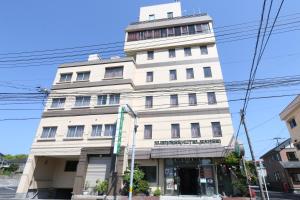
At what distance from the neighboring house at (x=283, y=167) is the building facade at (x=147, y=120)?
20199 mm

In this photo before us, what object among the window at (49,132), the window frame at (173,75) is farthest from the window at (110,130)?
the window frame at (173,75)

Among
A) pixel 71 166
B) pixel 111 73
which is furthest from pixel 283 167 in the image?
pixel 71 166

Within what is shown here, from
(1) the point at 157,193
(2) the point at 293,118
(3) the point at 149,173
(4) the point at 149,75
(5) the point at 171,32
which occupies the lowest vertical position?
(1) the point at 157,193

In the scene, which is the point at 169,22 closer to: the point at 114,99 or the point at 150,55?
the point at 150,55

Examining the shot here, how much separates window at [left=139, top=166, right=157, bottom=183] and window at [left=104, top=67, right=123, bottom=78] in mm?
10994

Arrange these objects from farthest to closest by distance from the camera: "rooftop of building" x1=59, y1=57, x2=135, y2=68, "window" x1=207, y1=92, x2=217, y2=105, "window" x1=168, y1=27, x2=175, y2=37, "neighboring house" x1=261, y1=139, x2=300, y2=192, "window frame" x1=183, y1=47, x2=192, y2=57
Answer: "neighboring house" x1=261, y1=139, x2=300, y2=192 < "window" x1=168, y1=27, x2=175, y2=37 < "window frame" x1=183, y1=47, x2=192, y2=57 < "rooftop of building" x1=59, y1=57, x2=135, y2=68 < "window" x1=207, y1=92, x2=217, y2=105

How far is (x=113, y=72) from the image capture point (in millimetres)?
23625

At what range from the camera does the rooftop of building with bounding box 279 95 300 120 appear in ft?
72.3

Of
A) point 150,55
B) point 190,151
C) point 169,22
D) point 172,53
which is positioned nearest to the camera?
point 190,151

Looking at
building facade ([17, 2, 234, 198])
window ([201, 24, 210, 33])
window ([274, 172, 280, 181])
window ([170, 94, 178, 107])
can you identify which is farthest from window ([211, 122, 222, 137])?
window ([274, 172, 280, 181])

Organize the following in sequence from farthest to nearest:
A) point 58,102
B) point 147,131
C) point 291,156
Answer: point 291,156 < point 58,102 < point 147,131

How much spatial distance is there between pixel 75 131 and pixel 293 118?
86.2ft

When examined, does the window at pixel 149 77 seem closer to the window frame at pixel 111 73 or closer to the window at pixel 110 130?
the window frame at pixel 111 73

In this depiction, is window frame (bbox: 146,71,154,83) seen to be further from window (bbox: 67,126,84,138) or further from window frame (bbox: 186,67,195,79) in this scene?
window (bbox: 67,126,84,138)
